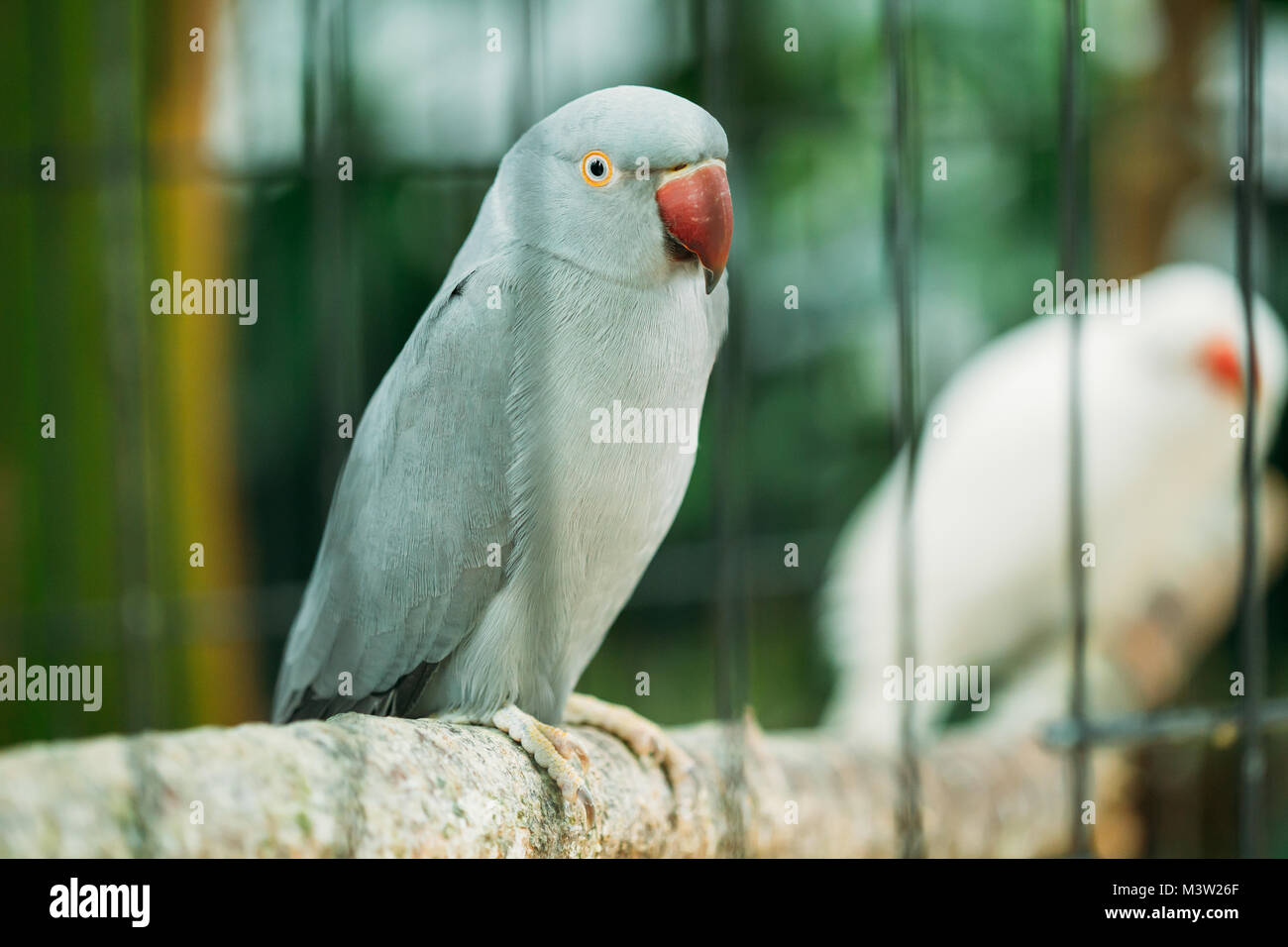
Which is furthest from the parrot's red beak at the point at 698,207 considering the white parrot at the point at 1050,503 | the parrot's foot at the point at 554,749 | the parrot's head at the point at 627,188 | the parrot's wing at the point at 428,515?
the white parrot at the point at 1050,503

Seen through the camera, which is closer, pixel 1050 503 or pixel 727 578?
pixel 727 578

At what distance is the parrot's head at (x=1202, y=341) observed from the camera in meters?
1.59

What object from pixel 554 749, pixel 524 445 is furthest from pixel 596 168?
pixel 554 749

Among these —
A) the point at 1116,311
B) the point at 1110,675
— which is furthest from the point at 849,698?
the point at 1116,311

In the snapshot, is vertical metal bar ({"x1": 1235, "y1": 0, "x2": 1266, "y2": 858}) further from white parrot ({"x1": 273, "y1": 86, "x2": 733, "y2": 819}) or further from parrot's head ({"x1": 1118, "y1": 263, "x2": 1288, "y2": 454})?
parrot's head ({"x1": 1118, "y1": 263, "x2": 1288, "y2": 454})

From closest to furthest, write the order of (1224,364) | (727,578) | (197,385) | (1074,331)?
(727,578) → (1074,331) → (1224,364) → (197,385)

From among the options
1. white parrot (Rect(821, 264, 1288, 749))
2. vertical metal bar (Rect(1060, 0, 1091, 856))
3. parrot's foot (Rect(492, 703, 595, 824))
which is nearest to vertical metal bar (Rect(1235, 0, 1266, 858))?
vertical metal bar (Rect(1060, 0, 1091, 856))

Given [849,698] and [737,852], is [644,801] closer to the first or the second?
[737,852]

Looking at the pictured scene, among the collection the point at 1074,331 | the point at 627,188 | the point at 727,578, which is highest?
the point at 627,188

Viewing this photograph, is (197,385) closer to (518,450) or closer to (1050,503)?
(518,450)

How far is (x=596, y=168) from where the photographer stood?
31.2 inches

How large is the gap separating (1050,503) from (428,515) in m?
1.16

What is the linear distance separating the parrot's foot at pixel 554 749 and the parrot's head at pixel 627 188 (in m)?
0.33

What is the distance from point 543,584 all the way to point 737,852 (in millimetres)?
242
